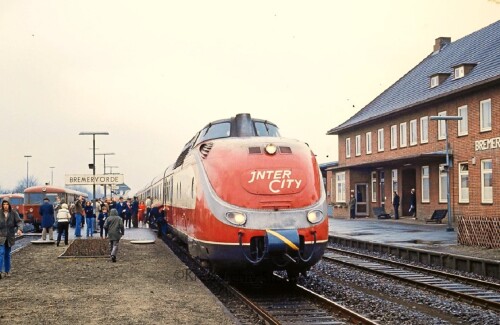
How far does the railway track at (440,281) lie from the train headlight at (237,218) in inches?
165

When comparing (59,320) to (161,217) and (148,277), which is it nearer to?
(148,277)

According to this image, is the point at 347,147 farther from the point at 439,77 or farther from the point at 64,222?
the point at 64,222

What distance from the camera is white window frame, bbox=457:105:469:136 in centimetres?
3488

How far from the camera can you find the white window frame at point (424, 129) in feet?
129

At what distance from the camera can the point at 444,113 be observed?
1457 inches

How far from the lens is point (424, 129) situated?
131 feet

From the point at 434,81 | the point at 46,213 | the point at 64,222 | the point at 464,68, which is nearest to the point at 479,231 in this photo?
the point at 64,222

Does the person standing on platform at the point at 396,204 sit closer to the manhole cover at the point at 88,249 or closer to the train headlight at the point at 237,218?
the manhole cover at the point at 88,249

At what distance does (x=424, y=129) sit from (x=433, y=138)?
1.49 m

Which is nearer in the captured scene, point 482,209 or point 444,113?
point 482,209

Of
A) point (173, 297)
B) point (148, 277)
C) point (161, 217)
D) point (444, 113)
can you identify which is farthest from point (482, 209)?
point (173, 297)

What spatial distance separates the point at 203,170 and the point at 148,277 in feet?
9.26

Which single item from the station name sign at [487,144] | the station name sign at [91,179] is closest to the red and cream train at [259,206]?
the station name sign at [91,179]

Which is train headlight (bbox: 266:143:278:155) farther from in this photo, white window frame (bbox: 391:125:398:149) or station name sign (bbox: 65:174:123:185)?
white window frame (bbox: 391:125:398:149)
